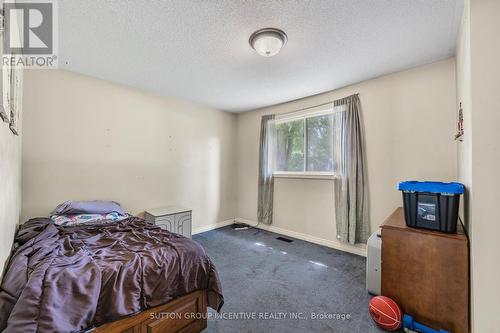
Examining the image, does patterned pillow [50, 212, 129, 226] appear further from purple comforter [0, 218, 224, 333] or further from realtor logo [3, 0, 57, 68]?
realtor logo [3, 0, 57, 68]

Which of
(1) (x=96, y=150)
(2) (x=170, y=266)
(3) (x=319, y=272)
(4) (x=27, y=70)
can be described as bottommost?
(3) (x=319, y=272)

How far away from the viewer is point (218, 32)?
1.98 m

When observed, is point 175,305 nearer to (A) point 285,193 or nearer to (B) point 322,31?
(B) point 322,31

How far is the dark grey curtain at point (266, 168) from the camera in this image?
4203mm

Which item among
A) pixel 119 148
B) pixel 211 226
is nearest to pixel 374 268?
pixel 211 226

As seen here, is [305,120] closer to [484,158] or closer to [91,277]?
[484,158]

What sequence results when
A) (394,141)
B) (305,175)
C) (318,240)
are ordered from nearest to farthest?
(394,141), (318,240), (305,175)

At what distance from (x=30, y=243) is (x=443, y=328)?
10.1 ft

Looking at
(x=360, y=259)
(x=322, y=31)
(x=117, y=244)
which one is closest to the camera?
(x=117, y=244)

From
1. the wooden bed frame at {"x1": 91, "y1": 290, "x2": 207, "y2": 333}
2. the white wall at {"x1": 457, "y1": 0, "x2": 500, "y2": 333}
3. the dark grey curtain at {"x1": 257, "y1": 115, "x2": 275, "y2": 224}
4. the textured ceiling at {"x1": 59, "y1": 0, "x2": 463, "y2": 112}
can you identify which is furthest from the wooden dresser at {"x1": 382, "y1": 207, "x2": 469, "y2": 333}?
the dark grey curtain at {"x1": 257, "y1": 115, "x2": 275, "y2": 224}

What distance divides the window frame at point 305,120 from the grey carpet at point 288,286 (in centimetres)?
114

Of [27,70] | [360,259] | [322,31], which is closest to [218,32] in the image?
[322,31]

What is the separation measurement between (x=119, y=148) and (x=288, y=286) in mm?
2982

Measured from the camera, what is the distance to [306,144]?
3.85m
